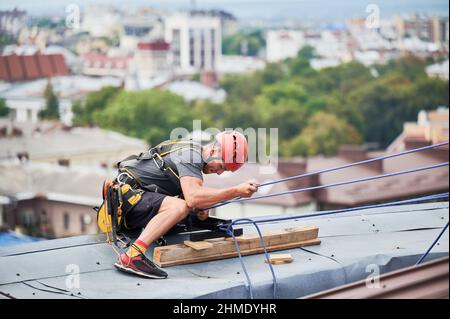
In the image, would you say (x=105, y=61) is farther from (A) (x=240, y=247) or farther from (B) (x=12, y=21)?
(A) (x=240, y=247)

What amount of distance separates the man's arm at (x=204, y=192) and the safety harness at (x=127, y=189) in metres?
0.17

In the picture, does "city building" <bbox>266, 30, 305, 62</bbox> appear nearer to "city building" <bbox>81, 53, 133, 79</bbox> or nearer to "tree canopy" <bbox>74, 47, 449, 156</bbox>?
"city building" <bbox>81, 53, 133, 79</bbox>

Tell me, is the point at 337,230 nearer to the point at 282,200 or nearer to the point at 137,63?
the point at 282,200

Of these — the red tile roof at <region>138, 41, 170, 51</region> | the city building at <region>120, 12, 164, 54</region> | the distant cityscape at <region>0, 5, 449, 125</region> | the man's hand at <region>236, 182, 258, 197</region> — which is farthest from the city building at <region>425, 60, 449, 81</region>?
the man's hand at <region>236, 182, 258, 197</region>

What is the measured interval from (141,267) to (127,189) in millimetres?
398

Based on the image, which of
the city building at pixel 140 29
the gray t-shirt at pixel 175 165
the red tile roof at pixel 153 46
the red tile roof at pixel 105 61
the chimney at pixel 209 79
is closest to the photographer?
the gray t-shirt at pixel 175 165

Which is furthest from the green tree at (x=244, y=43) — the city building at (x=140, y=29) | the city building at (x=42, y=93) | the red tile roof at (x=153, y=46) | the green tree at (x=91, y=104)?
the green tree at (x=91, y=104)

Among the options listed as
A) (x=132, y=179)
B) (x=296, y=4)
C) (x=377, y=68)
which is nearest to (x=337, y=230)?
(x=132, y=179)

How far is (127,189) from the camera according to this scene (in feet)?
11.2

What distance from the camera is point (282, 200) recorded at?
3017 centimetres

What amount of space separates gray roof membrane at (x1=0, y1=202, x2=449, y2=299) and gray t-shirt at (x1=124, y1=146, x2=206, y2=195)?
0.81 ft

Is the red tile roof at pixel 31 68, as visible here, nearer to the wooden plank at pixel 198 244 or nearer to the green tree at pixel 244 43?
the green tree at pixel 244 43

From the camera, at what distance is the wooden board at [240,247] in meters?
3.28

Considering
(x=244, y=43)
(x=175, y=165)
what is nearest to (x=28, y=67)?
(x=244, y=43)
